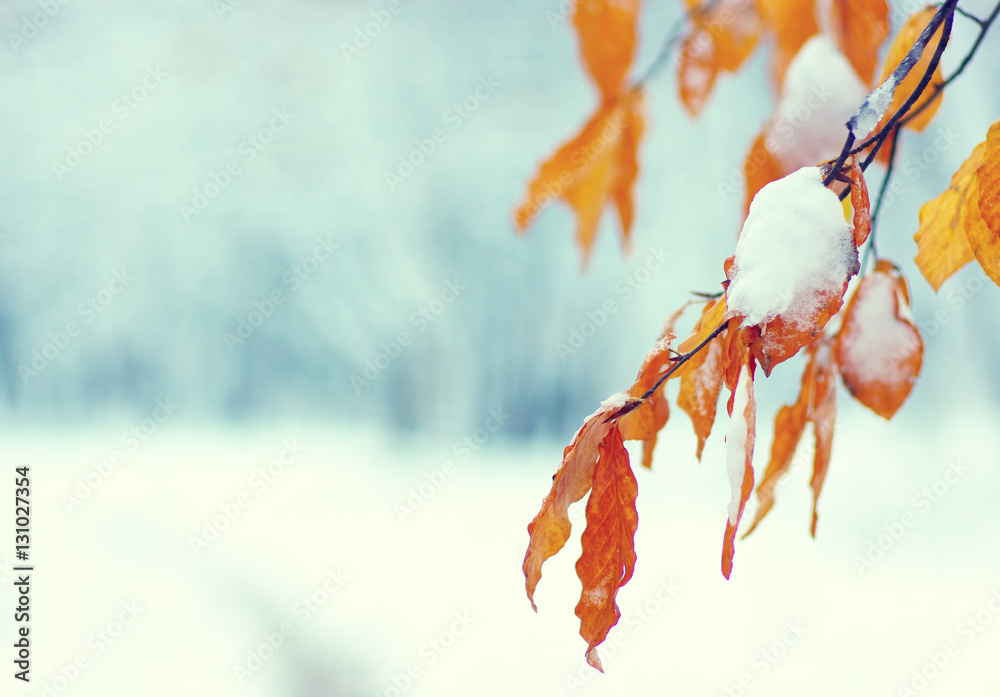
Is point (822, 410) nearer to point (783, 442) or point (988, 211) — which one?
point (783, 442)

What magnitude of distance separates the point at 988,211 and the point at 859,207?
0.09 m

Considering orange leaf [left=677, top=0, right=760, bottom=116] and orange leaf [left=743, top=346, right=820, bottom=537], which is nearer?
orange leaf [left=743, top=346, right=820, bottom=537]

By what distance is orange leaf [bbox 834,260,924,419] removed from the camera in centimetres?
44

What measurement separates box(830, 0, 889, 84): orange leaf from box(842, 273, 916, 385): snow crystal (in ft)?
0.55

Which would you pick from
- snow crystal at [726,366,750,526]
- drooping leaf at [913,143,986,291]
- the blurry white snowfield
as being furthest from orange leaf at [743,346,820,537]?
the blurry white snowfield

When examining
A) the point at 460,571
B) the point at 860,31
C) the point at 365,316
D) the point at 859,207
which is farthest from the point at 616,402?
the point at 365,316

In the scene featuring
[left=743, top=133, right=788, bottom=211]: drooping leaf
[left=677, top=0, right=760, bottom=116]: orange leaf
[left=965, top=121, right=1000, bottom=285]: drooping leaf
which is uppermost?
[left=677, top=0, right=760, bottom=116]: orange leaf

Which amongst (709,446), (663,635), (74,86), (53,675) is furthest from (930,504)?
(74,86)

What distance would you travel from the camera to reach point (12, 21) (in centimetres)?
226

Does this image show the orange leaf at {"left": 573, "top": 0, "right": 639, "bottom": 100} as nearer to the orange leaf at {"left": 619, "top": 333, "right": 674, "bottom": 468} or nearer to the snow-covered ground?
the orange leaf at {"left": 619, "top": 333, "right": 674, "bottom": 468}

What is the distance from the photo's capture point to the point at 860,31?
48cm

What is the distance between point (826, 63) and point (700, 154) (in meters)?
2.01

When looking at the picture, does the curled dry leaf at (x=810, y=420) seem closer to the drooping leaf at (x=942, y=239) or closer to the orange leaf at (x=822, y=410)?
the orange leaf at (x=822, y=410)

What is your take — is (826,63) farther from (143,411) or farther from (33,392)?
(33,392)
